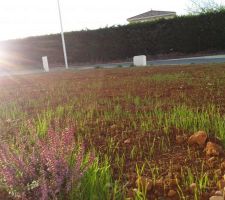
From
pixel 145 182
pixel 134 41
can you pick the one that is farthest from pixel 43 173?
pixel 134 41

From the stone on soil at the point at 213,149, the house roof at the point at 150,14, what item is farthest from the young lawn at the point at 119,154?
the house roof at the point at 150,14

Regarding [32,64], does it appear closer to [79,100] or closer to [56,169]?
[79,100]

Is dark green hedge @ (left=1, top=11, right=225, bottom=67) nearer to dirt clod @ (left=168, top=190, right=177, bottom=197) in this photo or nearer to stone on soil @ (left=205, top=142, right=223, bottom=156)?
stone on soil @ (left=205, top=142, right=223, bottom=156)

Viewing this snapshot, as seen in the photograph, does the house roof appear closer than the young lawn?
No

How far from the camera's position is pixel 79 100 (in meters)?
7.77

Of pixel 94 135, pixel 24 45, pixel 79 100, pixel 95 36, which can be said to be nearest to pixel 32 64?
pixel 24 45

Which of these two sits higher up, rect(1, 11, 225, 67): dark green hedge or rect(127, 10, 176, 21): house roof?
rect(127, 10, 176, 21): house roof

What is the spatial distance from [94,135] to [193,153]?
130 cm

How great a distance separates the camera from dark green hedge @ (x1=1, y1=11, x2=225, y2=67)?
95.5 ft

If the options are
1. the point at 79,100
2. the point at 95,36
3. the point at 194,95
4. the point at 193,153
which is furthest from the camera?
the point at 95,36

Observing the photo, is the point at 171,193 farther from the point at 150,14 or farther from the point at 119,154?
the point at 150,14

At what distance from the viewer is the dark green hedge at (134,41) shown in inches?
1145

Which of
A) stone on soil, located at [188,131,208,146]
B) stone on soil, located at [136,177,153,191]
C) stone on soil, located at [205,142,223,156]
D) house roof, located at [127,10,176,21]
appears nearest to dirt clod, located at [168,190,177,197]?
stone on soil, located at [136,177,153,191]

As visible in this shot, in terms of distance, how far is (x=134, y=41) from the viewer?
31.8 m
